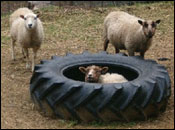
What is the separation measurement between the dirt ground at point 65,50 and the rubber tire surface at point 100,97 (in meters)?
0.11

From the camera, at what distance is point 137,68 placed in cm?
636

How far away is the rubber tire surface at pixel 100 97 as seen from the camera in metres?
5.32

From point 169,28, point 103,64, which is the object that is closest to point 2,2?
point 169,28

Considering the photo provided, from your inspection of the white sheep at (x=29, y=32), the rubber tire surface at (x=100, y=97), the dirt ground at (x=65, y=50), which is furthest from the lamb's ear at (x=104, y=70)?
the white sheep at (x=29, y=32)

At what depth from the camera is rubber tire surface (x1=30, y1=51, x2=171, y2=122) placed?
17.5 ft

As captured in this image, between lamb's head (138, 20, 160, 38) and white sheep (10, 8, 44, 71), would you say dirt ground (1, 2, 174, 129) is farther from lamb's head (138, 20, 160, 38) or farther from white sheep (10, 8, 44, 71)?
lamb's head (138, 20, 160, 38)

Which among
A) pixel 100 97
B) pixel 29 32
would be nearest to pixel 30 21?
pixel 29 32

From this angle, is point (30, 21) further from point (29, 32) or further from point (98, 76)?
point (98, 76)

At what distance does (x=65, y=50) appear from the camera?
9.52 meters

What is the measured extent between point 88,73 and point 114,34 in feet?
7.67

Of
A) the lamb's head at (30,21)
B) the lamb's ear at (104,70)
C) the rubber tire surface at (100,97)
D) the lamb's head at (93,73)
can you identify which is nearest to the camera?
the rubber tire surface at (100,97)

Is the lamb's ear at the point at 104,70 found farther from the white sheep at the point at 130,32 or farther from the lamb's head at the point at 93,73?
the white sheep at the point at 130,32

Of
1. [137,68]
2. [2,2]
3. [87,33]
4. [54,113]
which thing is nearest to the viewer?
[54,113]

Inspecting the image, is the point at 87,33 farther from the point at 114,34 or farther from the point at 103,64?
the point at 103,64
